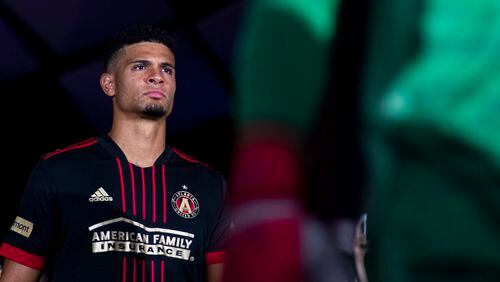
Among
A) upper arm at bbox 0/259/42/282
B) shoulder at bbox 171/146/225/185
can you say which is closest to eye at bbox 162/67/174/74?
shoulder at bbox 171/146/225/185

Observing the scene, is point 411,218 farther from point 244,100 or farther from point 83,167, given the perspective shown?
point 83,167

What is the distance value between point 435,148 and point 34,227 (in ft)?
7.55

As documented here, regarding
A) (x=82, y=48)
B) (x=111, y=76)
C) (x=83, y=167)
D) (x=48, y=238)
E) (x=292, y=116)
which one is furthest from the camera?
(x=82, y=48)

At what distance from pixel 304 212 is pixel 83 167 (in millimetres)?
2422

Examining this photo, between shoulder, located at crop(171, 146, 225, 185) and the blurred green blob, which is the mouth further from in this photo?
the blurred green blob

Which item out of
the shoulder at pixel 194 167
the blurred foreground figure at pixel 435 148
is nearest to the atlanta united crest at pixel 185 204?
the shoulder at pixel 194 167

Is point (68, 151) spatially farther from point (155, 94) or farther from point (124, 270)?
point (124, 270)

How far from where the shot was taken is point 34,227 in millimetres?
2852

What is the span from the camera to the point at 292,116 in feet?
2.36

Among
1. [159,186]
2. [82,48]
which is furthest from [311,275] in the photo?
[82,48]

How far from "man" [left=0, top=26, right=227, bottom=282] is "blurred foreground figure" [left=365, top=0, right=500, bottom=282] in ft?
6.95

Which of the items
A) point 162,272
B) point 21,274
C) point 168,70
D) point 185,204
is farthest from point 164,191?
point 21,274

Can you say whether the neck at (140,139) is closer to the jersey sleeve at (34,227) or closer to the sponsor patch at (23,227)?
the jersey sleeve at (34,227)

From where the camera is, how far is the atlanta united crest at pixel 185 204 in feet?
9.94
